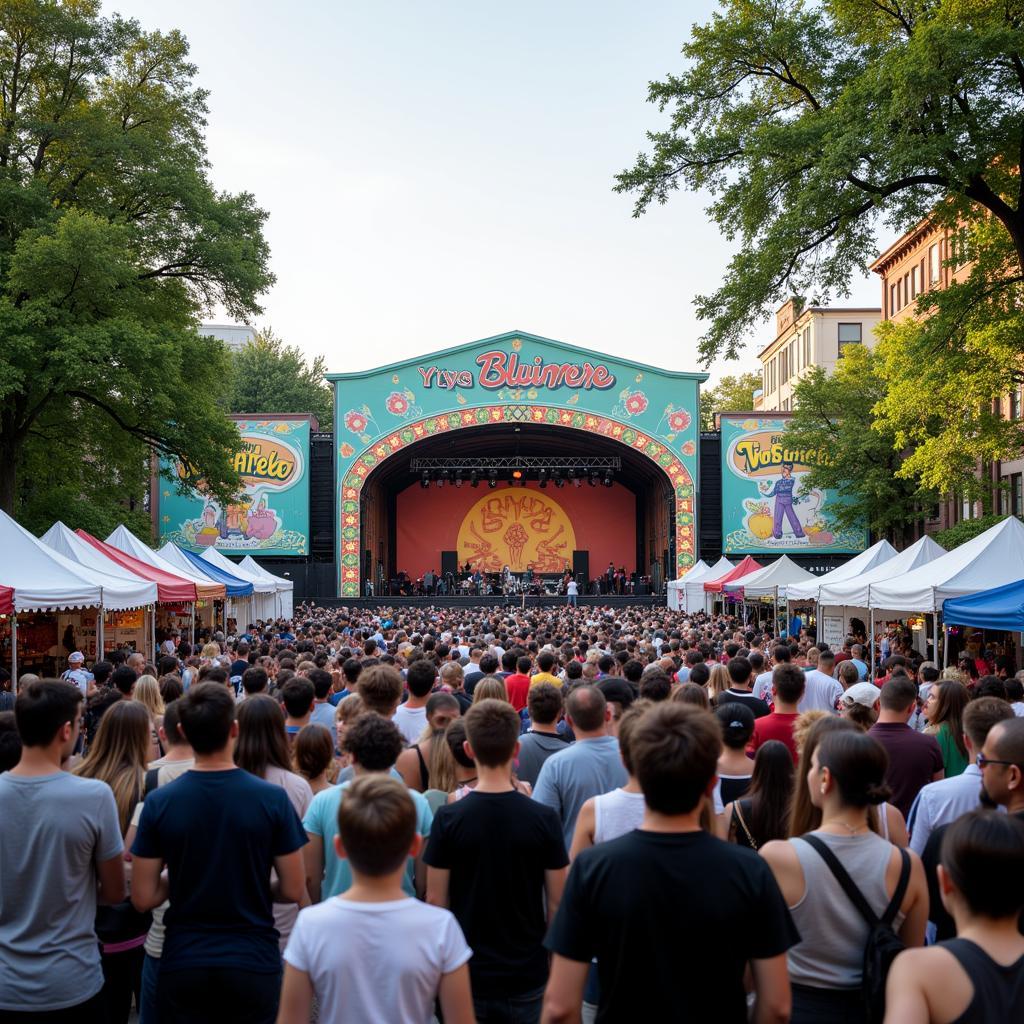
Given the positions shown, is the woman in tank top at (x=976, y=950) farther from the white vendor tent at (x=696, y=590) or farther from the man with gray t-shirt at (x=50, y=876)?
the white vendor tent at (x=696, y=590)

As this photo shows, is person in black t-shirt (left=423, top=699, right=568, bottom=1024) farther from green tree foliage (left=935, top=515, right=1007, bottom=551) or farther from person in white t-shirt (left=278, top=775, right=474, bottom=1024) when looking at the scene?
green tree foliage (left=935, top=515, right=1007, bottom=551)

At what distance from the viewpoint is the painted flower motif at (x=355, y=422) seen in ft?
126

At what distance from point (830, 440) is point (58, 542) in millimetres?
24371

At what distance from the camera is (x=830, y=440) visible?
32.9 meters

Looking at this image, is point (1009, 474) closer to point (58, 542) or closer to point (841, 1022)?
point (58, 542)

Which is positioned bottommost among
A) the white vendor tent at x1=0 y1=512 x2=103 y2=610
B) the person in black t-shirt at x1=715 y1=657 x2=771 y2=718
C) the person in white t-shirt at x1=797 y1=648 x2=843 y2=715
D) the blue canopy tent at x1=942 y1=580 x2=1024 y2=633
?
the person in white t-shirt at x1=797 y1=648 x2=843 y2=715

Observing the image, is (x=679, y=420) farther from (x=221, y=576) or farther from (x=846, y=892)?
(x=846, y=892)

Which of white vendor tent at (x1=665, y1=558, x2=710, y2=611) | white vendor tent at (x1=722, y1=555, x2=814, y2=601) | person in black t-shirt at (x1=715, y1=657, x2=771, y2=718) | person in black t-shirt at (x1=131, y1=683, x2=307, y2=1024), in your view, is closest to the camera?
person in black t-shirt at (x1=131, y1=683, x2=307, y2=1024)

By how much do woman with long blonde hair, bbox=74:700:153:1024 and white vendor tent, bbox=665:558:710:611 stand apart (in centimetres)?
2879

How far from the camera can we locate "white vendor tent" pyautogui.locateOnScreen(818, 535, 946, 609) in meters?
15.2

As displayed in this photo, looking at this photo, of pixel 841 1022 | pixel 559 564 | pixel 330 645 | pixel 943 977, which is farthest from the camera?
pixel 559 564

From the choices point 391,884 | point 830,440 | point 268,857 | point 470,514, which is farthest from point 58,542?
point 470,514

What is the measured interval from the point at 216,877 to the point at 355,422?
35.6m

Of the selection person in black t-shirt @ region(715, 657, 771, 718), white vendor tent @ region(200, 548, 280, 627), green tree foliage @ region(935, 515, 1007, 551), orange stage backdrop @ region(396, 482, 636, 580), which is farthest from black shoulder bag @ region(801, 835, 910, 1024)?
orange stage backdrop @ region(396, 482, 636, 580)
